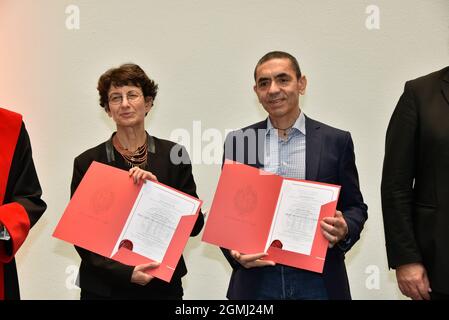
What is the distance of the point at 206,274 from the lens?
148 inches

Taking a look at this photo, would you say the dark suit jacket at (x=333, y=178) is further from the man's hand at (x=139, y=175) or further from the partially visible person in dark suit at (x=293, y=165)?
the man's hand at (x=139, y=175)

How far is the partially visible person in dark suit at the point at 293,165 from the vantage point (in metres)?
2.29

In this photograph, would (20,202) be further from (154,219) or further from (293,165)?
(293,165)

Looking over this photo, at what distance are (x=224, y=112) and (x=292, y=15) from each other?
2.87ft

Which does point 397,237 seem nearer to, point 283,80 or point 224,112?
point 283,80

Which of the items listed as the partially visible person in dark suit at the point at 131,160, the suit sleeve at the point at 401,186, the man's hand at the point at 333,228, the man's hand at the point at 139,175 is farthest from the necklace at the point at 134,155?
the suit sleeve at the point at 401,186

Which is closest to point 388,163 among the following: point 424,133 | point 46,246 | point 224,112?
point 424,133

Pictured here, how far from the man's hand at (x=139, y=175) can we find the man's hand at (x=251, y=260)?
0.52m

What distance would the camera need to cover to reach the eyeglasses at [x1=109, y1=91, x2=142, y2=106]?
2525 mm

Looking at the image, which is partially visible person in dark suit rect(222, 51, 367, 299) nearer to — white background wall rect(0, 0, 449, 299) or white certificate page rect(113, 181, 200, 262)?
white certificate page rect(113, 181, 200, 262)

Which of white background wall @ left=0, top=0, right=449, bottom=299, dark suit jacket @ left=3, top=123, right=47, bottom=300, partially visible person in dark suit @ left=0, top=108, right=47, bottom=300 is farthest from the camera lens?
white background wall @ left=0, top=0, right=449, bottom=299

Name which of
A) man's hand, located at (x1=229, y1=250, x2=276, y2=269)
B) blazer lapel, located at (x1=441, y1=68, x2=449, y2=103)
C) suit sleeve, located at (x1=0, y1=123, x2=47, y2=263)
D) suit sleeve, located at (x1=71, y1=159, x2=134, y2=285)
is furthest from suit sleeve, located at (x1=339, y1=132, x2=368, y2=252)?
suit sleeve, located at (x1=0, y1=123, x2=47, y2=263)

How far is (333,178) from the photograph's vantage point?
7.79 ft

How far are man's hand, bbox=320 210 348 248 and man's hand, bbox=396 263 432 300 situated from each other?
0.29 meters
